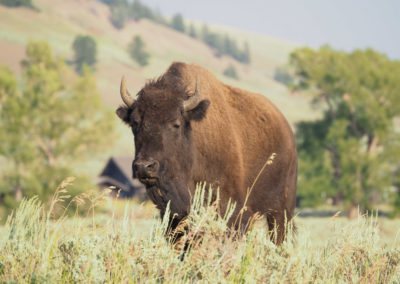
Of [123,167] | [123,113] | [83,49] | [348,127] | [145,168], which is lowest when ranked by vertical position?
[123,167]

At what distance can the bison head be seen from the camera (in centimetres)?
540

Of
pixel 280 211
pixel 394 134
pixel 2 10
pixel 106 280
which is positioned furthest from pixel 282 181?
pixel 2 10

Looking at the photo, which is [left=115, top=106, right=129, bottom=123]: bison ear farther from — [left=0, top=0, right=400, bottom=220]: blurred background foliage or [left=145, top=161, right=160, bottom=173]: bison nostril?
[left=0, top=0, right=400, bottom=220]: blurred background foliage

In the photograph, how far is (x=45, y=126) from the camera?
133 ft

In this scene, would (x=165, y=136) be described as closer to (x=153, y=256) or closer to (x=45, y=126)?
(x=153, y=256)

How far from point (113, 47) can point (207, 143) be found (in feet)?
517

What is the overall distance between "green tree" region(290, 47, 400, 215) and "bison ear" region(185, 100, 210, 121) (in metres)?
35.8

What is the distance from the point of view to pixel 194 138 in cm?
614

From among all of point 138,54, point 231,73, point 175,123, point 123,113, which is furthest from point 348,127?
point 231,73

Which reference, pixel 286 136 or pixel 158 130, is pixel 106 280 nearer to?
pixel 158 130

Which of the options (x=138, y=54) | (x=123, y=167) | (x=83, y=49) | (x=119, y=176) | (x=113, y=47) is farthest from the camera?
(x=113, y=47)

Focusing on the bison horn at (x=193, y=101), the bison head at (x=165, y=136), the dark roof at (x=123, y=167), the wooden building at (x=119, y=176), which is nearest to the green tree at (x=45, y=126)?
the dark roof at (x=123, y=167)

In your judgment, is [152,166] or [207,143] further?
[207,143]

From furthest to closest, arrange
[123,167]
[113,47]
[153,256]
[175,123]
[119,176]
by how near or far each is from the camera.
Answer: [113,47] < [119,176] < [123,167] < [175,123] < [153,256]
